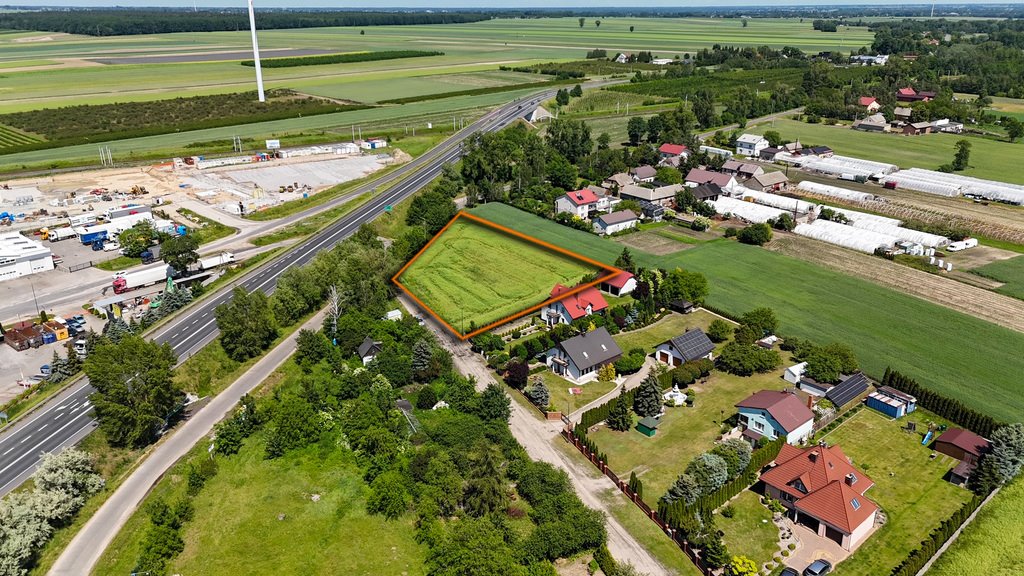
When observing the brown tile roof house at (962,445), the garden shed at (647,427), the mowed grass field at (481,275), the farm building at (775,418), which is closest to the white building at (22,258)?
the mowed grass field at (481,275)

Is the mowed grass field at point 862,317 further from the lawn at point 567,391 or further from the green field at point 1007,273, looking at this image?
the lawn at point 567,391

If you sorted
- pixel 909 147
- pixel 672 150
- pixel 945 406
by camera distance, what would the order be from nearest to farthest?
pixel 945 406 < pixel 672 150 < pixel 909 147

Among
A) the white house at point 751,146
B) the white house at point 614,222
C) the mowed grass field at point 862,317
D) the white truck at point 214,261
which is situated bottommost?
the mowed grass field at point 862,317

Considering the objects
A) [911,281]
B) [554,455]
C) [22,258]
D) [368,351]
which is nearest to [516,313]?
[368,351]

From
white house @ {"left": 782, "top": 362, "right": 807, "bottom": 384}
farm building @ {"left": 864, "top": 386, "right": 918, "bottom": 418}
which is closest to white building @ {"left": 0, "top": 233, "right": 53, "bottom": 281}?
white house @ {"left": 782, "top": 362, "right": 807, "bottom": 384}

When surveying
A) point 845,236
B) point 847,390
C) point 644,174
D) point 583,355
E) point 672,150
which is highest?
point 672,150

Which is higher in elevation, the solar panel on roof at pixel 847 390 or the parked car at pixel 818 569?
the solar panel on roof at pixel 847 390

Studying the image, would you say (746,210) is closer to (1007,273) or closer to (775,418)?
(1007,273)

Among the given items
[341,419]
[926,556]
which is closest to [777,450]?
[926,556]
